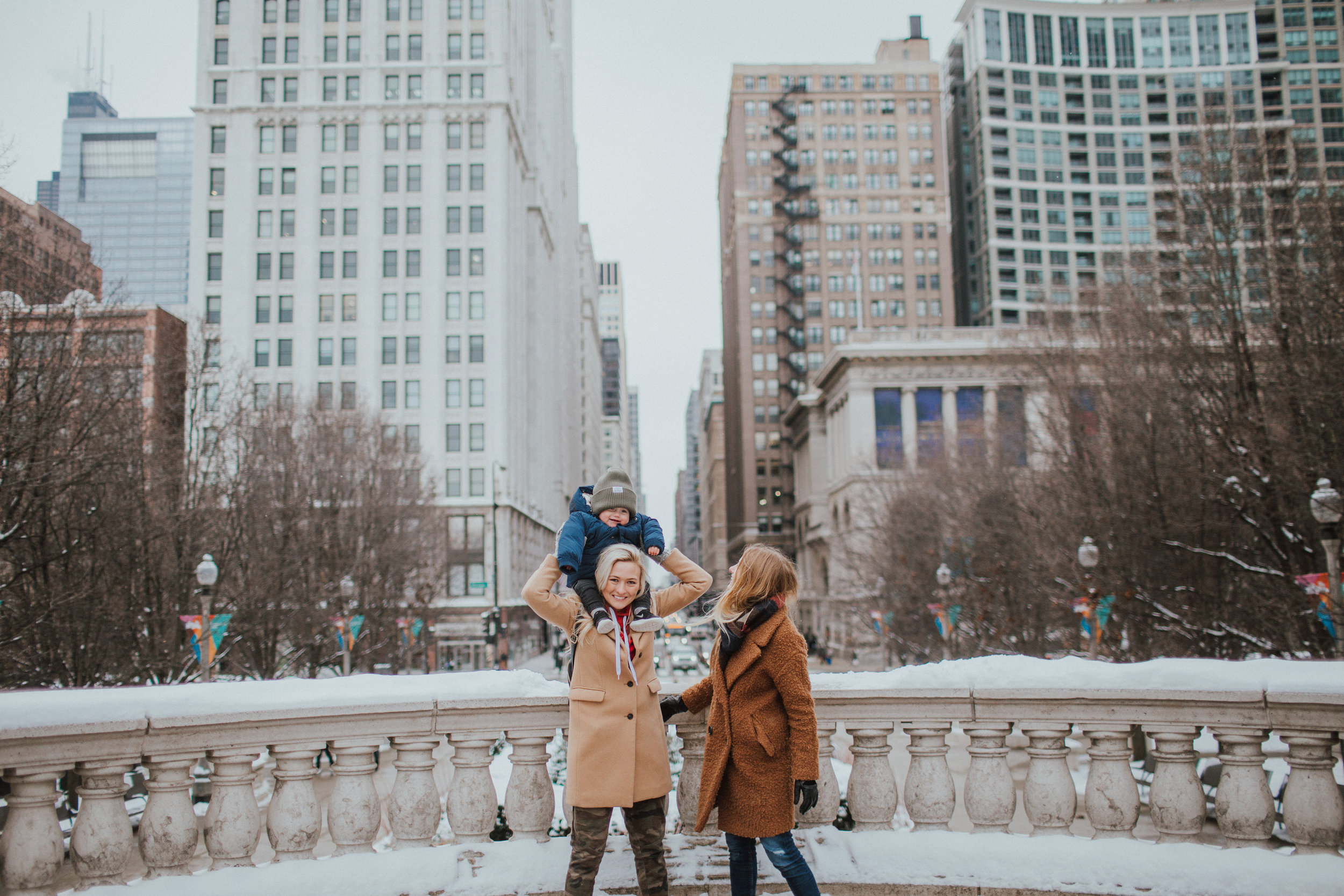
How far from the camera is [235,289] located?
7006 centimetres

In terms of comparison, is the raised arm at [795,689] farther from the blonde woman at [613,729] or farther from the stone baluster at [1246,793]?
the stone baluster at [1246,793]

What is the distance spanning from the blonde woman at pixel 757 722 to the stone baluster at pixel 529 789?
971 millimetres

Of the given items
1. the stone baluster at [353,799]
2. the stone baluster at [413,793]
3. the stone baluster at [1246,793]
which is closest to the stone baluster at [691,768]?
the stone baluster at [413,793]

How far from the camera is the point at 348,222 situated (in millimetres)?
71875

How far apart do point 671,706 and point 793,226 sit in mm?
103376

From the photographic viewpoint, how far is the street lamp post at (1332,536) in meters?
12.6

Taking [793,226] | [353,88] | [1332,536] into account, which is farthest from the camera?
[793,226]

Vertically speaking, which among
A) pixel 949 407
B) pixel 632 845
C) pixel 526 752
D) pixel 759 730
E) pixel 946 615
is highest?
pixel 949 407

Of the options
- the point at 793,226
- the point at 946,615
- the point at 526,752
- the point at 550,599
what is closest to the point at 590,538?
the point at 550,599

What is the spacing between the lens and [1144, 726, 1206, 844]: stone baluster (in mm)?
5059

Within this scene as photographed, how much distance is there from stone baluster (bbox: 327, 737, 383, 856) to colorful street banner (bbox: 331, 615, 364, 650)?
23.6 m

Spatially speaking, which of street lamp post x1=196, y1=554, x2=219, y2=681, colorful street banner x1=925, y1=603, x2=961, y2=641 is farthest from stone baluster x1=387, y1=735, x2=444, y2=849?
colorful street banner x1=925, y1=603, x2=961, y2=641

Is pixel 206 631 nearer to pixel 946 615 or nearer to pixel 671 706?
pixel 671 706

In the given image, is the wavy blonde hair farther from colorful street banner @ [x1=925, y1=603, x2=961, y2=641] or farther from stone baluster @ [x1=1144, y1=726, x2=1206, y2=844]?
colorful street banner @ [x1=925, y1=603, x2=961, y2=641]
